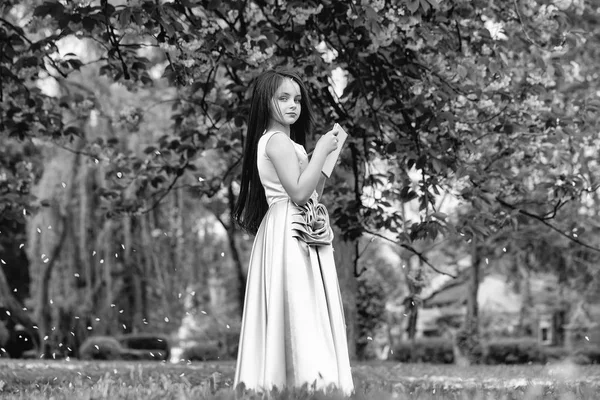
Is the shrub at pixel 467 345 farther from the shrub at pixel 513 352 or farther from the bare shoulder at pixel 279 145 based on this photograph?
the bare shoulder at pixel 279 145

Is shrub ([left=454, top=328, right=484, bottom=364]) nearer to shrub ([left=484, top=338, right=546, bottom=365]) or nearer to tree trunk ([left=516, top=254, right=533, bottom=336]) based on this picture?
tree trunk ([left=516, top=254, right=533, bottom=336])

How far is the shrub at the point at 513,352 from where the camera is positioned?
61.2 ft

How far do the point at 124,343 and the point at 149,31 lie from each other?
575 inches

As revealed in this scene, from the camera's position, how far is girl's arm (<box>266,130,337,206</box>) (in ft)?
13.7

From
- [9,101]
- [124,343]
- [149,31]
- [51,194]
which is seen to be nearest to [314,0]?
[149,31]

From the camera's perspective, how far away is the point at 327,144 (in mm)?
4262

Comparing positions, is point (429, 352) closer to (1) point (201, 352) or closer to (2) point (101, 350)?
(1) point (201, 352)

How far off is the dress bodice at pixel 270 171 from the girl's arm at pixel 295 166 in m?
0.09

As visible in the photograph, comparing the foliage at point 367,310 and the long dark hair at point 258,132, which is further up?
the long dark hair at point 258,132

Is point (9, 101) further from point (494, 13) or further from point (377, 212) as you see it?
point (494, 13)

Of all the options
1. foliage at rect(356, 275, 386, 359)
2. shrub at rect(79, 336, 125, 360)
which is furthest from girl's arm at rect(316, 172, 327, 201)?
shrub at rect(79, 336, 125, 360)

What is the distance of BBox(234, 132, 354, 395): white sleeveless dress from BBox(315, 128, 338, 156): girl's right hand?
0.18 metres

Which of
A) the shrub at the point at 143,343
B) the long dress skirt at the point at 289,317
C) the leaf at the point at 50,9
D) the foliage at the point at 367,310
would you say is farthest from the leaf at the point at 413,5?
the shrub at the point at 143,343

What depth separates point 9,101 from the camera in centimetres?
812
